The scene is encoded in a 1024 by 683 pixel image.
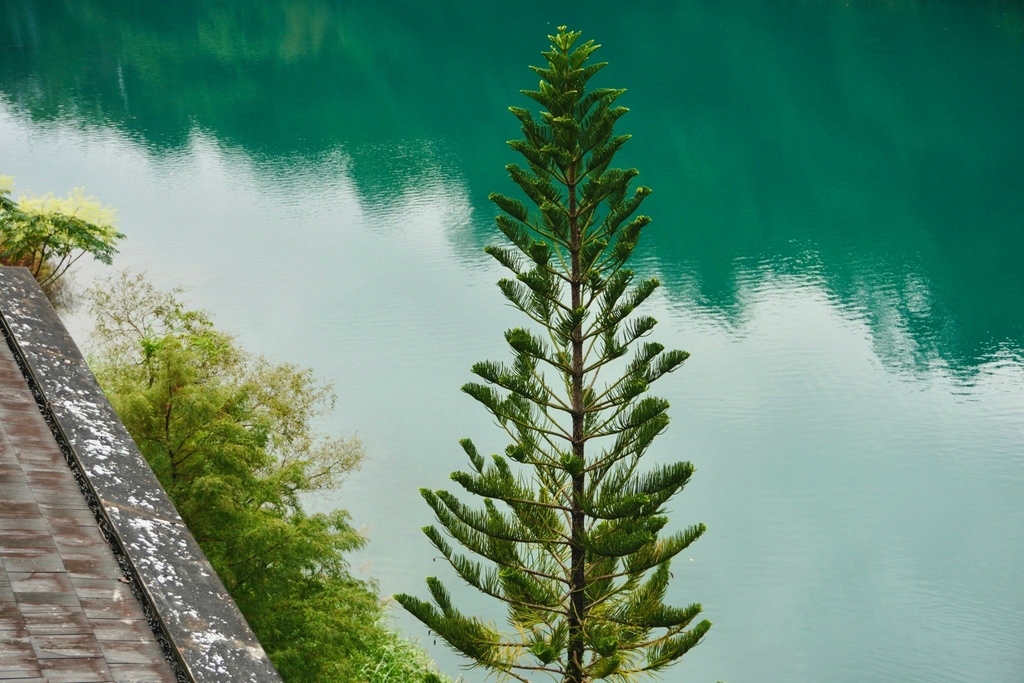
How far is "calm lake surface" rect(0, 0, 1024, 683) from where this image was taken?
42.0 ft

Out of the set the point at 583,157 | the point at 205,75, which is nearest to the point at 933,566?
the point at 583,157

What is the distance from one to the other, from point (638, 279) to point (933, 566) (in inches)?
273

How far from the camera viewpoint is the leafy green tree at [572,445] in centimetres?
676

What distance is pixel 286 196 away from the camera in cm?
2220

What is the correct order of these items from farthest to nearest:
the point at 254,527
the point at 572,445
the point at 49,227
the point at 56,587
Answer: the point at 49,227, the point at 254,527, the point at 572,445, the point at 56,587

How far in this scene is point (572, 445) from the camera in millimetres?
7059

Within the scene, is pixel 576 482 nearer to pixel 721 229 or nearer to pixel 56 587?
pixel 56 587

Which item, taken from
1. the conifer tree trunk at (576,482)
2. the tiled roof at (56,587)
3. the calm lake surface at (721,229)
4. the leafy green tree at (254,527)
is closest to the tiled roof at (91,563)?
the tiled roof at (56,587)

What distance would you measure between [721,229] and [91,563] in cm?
1679

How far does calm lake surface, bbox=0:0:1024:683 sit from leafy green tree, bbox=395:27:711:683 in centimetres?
438

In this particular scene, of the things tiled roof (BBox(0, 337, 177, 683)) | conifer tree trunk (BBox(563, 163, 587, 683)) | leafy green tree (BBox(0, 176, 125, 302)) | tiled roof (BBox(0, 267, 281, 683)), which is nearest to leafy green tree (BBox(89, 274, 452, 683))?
conifer tree trunk (BBox(563, 163, 587, 683))

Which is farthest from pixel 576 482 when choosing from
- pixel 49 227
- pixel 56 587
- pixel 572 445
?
pixel 49 227

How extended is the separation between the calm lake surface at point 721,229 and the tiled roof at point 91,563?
20.2 ft

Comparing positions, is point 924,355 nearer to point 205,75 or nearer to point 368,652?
point 368,652
